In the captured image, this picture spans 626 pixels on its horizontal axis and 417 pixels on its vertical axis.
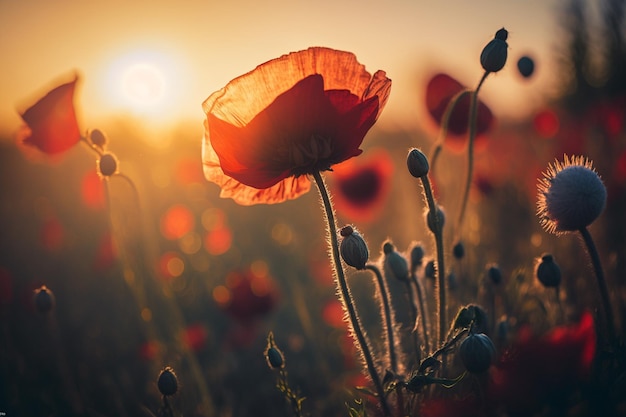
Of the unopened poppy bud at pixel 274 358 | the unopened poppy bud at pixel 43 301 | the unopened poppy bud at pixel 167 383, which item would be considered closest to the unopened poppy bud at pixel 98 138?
the unopened poppy bud at pixel 43 301

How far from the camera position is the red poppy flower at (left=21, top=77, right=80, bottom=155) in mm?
2393

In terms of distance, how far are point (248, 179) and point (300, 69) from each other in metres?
0.34

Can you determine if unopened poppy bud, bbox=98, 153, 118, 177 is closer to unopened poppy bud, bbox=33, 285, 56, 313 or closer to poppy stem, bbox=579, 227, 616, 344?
unopened poppy bud, bbox=33, 285, 56, 313

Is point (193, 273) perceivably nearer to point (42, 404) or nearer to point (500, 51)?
point (42, 404)

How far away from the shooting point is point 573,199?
1493 mm

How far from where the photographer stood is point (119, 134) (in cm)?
1162

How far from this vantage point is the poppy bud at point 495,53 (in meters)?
1.64

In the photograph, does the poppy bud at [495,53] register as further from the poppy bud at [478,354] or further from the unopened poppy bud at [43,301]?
the unopened poppy bud at [43,301]

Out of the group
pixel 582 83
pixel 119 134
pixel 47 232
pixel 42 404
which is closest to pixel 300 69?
pixel 42 404

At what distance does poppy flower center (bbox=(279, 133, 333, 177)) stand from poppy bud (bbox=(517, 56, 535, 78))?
1133 mm

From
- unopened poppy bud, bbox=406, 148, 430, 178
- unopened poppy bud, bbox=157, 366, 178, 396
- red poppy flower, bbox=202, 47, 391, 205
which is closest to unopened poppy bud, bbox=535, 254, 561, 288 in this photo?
unopened poppy bud, bbox=406, 148, 430, 178

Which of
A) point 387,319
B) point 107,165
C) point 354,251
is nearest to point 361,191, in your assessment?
point 107,165

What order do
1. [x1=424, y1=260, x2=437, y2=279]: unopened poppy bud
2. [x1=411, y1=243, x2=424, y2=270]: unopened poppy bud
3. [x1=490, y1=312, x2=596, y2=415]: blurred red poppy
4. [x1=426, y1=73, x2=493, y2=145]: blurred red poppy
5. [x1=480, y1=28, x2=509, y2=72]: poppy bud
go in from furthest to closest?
[x1=426, y1=73, x2=493, y2=145]: blurred red poppy → [x1=424, y1=260, x2=437, y2=279]: unopened poppy bud → [x1=411, y1=243, x2=424, y2=270]: unopened poppy bud → [x1=480, y1=28, x2=509, y2=72]: poppy bud → [x1=490, y1=312, x2=596, y2=415]: blurred red poppy

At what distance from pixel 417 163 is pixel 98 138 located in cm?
153
